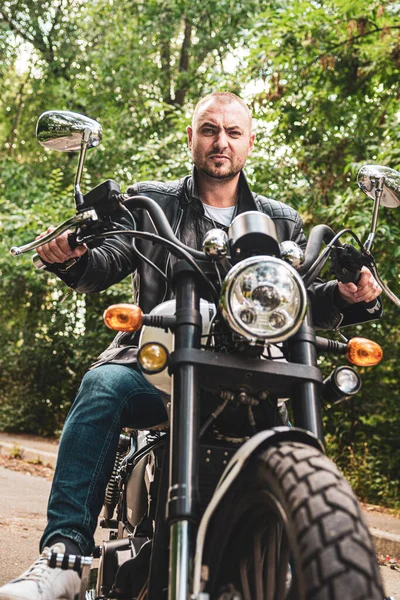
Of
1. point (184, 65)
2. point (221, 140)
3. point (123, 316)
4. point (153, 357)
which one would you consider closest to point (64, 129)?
point (123, 316)

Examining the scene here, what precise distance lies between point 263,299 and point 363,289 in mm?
604

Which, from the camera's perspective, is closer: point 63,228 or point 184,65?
point 63,228

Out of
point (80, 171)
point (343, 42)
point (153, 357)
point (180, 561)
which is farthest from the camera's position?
point (343, 42)

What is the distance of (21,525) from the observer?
4926 millimetres

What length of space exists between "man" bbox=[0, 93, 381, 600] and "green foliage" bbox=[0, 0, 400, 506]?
0.29 metres

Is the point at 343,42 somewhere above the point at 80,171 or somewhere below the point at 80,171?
above

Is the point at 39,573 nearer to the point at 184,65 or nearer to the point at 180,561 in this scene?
the point at 180,561

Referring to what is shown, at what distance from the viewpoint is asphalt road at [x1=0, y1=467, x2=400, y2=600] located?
3871 millimetres

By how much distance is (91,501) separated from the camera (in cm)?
212

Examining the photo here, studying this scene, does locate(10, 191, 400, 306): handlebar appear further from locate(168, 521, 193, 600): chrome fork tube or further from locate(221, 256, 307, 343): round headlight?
locate(168, 521, 193, 600): chrome fork tube

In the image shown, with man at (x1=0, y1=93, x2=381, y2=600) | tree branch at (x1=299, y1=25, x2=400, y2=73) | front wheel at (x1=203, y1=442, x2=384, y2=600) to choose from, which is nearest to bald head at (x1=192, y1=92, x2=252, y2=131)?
man at (x1=0, y1=93, x2=381, y2=600)

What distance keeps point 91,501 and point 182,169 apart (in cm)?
803

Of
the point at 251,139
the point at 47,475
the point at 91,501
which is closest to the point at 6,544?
the point at 91,501

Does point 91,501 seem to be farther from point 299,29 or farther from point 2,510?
A: point 299,29
